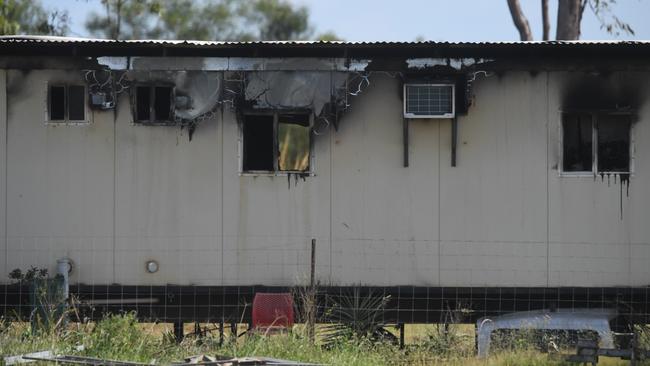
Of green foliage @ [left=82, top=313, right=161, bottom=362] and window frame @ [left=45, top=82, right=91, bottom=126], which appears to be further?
window frame @ [left=45, top=82, right=91, bottom=126]

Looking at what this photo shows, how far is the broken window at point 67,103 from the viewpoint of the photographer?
13.7 m

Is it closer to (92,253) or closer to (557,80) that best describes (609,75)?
(557,80)

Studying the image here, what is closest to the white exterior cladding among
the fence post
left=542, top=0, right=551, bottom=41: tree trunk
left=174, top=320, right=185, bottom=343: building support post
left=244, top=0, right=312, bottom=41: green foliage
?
left=174, top=320, right=185, bottom=343: building support post

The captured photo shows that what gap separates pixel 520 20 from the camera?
25938 millimetres

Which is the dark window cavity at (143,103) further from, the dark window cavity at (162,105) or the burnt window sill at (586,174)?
the burnt window sill at (586,174)

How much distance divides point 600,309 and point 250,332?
4.30m

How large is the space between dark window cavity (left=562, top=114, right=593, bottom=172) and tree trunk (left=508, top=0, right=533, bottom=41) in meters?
12.2

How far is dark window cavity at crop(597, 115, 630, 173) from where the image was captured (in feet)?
44.6

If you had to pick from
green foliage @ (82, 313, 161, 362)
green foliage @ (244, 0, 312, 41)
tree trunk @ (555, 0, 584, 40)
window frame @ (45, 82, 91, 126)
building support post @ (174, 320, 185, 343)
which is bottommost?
building support post @ (174, 320, 185, 343)

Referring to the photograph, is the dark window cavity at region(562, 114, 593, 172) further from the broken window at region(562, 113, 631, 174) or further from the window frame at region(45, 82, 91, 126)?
the window frame at region(45, 82, 91, 126)

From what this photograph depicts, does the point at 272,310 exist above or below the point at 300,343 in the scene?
above

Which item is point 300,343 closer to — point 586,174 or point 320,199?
point 320,199

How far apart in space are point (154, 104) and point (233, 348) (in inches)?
144

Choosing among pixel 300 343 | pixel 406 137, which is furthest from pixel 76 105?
pixel 300 343
